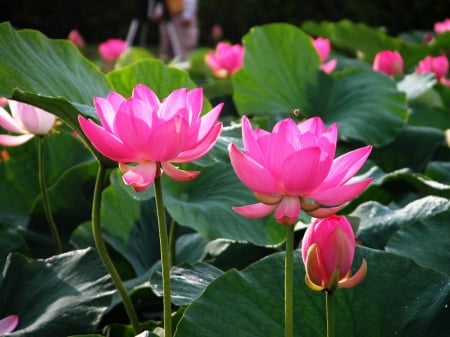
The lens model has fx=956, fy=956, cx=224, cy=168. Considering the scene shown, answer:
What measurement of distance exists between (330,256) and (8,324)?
1.70ft

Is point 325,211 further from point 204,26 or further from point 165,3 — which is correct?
point 204,26

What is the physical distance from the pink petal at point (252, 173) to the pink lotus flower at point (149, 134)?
87mm

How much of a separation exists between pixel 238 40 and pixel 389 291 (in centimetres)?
1272

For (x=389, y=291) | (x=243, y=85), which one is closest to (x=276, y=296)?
(x=389, y=291)

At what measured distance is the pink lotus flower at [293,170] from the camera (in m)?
0.94

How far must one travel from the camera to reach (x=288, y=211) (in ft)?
3.14

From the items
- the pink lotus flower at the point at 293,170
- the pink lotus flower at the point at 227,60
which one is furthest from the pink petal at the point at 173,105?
the pink lotus flower at the point at 227,60

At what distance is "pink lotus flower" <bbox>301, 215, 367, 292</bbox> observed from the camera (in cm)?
95

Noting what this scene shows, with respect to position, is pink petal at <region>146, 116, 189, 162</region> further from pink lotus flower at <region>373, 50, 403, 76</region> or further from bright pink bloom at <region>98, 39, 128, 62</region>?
bright pink bloom at <region>98, 39, 128, 62</region>

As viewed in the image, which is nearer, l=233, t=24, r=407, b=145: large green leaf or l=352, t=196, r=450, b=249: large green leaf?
l=352, t=196, r=450, b=249: large green leaf

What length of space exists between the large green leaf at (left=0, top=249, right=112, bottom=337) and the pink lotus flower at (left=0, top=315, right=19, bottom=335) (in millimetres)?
15

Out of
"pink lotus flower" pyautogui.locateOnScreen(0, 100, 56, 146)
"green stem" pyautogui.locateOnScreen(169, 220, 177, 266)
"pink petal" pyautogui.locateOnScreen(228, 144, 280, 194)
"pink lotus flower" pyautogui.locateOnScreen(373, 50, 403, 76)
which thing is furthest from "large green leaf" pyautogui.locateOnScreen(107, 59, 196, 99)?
"pink lotus flower" pyautogui.locateOnScreen(373, 50, 403, 76)

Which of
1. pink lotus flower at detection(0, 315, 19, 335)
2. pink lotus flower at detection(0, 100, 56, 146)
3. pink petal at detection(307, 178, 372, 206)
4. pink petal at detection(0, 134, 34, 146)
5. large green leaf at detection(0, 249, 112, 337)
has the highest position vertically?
pink petal at detection(307, 178, 372, 206)

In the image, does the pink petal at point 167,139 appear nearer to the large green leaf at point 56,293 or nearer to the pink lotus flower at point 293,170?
the pink lotus flower at point 293,170
